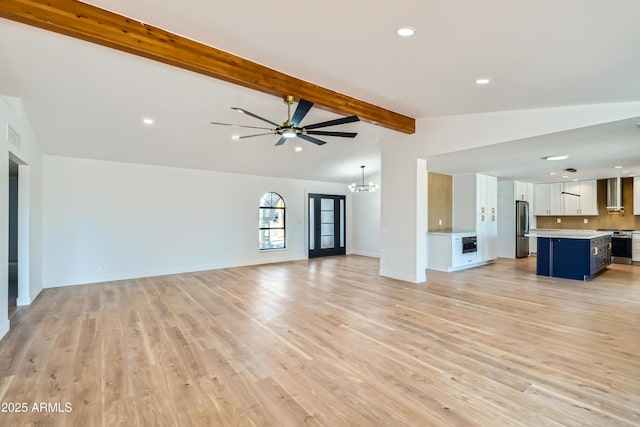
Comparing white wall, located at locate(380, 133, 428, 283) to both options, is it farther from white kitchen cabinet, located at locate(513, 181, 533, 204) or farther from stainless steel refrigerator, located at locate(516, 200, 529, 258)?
white kitchen cabinet, located at locate(513, 181, 533, 204)

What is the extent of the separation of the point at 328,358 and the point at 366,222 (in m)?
7.62

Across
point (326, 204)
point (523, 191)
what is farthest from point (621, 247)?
point (326, 204)

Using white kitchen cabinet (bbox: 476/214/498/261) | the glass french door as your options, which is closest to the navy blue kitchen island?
white kitchen cabinet (bbox: 476/214/498/261)

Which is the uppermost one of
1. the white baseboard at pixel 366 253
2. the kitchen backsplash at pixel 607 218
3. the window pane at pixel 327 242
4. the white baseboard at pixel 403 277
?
the kitchen backsplash at pixel 607 218

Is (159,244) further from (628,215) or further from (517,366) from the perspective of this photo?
(628,215)

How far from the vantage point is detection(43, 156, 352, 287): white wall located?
604 cm

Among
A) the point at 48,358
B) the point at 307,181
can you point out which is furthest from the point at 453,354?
the point at 307,181

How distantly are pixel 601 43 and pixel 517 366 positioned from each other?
8.99 feet

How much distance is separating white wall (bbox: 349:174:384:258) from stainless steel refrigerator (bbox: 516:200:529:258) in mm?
4123

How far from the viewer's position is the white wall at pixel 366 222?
10008 millimetres

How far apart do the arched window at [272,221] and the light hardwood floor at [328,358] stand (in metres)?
3.47

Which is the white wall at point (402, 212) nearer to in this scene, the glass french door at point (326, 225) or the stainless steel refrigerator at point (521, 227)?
the glass french door at point (326, 225)

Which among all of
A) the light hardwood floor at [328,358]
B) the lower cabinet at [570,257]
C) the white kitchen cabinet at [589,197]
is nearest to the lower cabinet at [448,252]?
the lower cabinet at [570,257]

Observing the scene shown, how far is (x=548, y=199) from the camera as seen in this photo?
1002 cm
